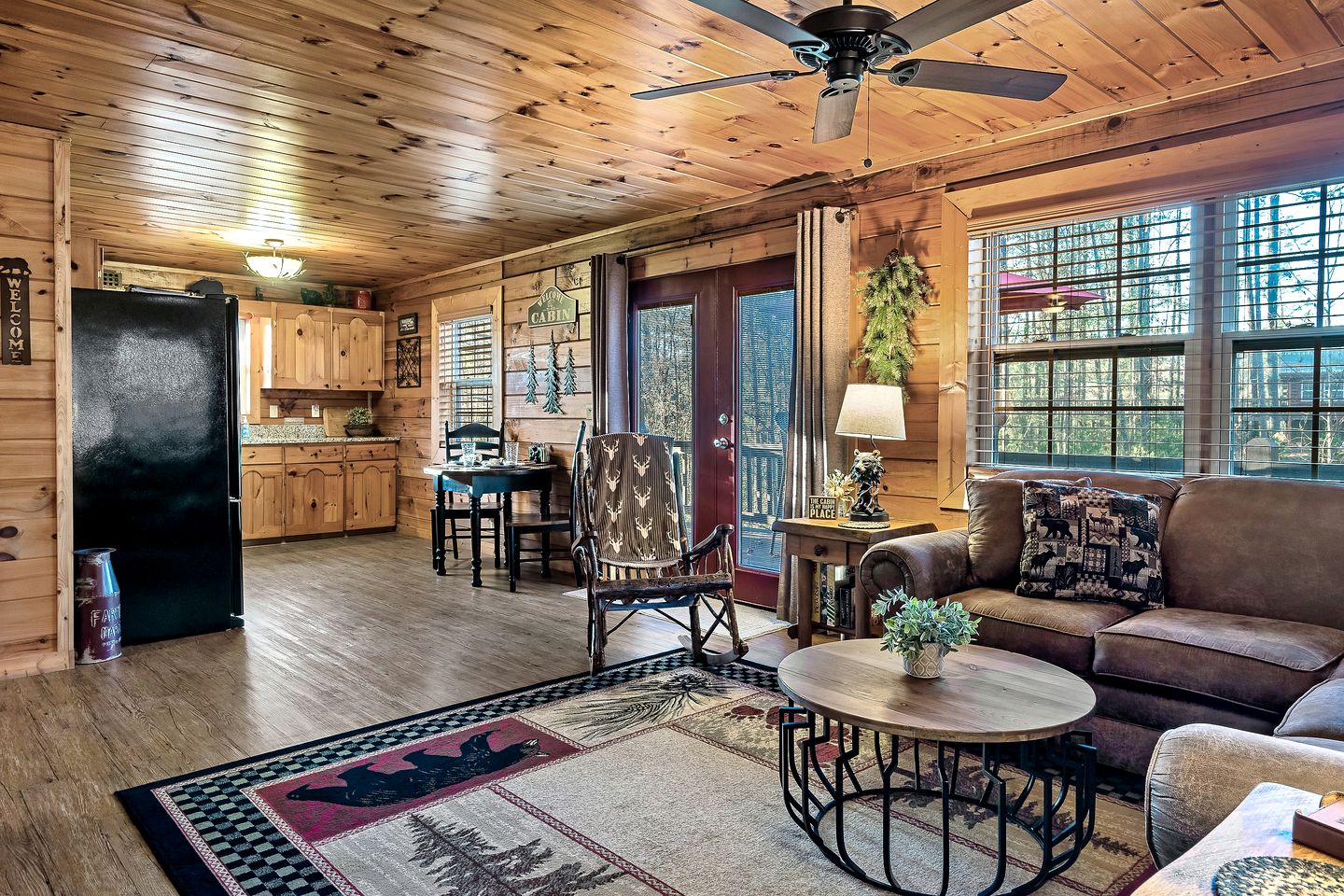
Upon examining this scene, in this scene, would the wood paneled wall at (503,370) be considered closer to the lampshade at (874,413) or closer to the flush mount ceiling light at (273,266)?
the flush mount ceiling light at (273,266)

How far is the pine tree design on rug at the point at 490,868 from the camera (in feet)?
7.03

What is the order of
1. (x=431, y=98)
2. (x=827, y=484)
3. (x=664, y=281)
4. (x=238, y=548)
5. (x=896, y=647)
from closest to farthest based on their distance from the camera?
(x=896, y=647)
(x=431, y=98)
(x=827, y=484)
(x=238, y=548)
(x=664, y=281)

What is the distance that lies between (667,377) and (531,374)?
148cm

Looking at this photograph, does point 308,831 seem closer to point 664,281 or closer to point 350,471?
point 664,281

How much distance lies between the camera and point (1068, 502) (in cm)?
328

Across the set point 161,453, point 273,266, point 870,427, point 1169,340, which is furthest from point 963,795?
point 273,266

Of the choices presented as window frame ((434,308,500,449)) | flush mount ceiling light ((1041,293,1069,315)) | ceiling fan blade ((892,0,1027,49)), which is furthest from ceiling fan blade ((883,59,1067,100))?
window frame ((434,308,500,449))

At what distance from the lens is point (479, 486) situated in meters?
5.94

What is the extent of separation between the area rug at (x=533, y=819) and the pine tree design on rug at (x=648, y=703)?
2cm

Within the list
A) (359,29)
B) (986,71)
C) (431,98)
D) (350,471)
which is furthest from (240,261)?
(986,71)

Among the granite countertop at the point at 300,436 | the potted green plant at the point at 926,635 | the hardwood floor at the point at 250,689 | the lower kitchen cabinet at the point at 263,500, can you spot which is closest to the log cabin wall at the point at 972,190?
the hardwood floor at the point at 250,689

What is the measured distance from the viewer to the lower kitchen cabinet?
7574 mm

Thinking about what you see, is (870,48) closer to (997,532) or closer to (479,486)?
(997,532)

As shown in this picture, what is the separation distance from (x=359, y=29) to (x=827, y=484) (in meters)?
2.89
